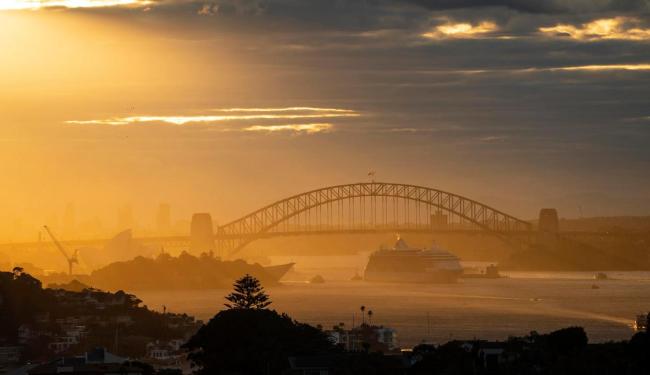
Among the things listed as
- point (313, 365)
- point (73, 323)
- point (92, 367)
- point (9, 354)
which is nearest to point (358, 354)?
point (313, 365)

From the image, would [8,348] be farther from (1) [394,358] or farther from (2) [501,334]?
(1) [394,358]

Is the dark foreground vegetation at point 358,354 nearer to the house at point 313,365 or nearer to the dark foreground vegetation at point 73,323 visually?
the house at point 313,365

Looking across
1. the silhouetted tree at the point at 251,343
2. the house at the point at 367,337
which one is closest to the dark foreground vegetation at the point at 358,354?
the silhouetted tree at the point at 251,343

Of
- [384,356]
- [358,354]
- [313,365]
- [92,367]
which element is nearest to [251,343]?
[358,354]

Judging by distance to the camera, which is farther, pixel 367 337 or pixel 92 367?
pixel 367 337

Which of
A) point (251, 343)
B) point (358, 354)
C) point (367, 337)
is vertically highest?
point (367, 337)

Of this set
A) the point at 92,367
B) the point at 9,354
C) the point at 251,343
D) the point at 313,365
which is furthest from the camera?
the point at 9,354

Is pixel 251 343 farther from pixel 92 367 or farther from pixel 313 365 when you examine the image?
pixel 92 367

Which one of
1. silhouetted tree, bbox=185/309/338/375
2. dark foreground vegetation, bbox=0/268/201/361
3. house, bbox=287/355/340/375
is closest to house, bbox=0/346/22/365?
dark foreground vegetation, bbox=0/268/201/361

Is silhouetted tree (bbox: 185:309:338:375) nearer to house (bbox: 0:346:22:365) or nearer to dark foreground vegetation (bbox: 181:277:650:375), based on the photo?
dark foreground vegetation (bbox: 181:277:650:375)

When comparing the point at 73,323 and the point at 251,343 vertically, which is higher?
the point at 73,323

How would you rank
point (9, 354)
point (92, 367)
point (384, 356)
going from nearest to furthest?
point (384, 356) → point (92, 367) → point (9, 354)
